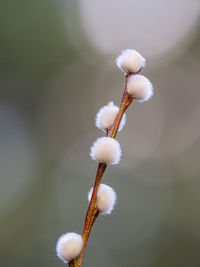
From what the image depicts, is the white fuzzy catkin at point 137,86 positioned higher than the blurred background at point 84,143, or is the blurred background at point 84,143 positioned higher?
the blurred background at point 84,143

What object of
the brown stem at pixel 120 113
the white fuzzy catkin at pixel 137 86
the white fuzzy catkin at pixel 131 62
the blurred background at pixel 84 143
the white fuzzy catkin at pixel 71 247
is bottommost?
the white fuzzy catkin at pixel 71 247

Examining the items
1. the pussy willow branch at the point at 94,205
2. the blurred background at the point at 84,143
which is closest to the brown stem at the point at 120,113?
the pussy willow branch at the point at 94,205

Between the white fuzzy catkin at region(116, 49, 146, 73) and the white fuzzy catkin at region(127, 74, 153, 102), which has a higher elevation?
the white fuzzy catkin at region(116, 49, 146, 73)

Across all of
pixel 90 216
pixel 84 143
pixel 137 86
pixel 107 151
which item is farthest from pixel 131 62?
pixel 84 143

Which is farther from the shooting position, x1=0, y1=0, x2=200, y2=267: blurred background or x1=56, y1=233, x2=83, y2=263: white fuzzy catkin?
x1=0, y1=0, x2=200, y2=267: blurred background

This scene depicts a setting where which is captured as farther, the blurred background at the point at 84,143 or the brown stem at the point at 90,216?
the blurred background at the point at 84,143

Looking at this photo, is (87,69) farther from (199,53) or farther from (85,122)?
(199,53)

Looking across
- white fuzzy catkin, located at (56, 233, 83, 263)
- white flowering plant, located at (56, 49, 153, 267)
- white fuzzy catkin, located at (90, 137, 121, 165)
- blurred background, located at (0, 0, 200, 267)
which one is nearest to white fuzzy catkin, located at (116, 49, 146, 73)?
white flowering plant, located at (56, 49, 153, 267)

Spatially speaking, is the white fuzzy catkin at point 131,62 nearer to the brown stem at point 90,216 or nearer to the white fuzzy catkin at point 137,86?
the white fuzzy catkin at point 137,86

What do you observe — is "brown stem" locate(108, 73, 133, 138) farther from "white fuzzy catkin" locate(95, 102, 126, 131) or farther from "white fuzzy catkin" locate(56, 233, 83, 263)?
"white fuzzy catkin" locate(56, 233, 83, 263)
